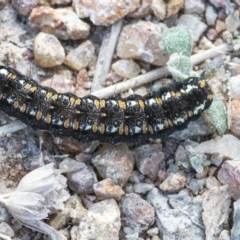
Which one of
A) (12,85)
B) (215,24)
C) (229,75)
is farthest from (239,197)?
(12,85)

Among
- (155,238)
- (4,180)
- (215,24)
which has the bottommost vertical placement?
(155,238)

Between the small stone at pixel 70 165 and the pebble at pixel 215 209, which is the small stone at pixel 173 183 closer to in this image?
the pebble at pixel 215 209

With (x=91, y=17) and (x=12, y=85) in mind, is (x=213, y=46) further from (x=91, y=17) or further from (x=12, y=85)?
(x=12, y=85)

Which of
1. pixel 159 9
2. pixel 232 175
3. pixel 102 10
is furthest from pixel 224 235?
pixel 102 10

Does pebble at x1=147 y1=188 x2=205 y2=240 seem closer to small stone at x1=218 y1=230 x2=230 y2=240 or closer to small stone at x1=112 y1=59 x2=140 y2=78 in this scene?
small stone at x1=218 y1=230 x2=230 y2=240

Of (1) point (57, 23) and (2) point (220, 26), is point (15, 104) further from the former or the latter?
(2) point (220, 26)

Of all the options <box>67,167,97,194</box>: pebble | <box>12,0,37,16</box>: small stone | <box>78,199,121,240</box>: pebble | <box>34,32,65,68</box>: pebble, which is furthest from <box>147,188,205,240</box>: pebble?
<box>12,0,37,16</box>: small stone
